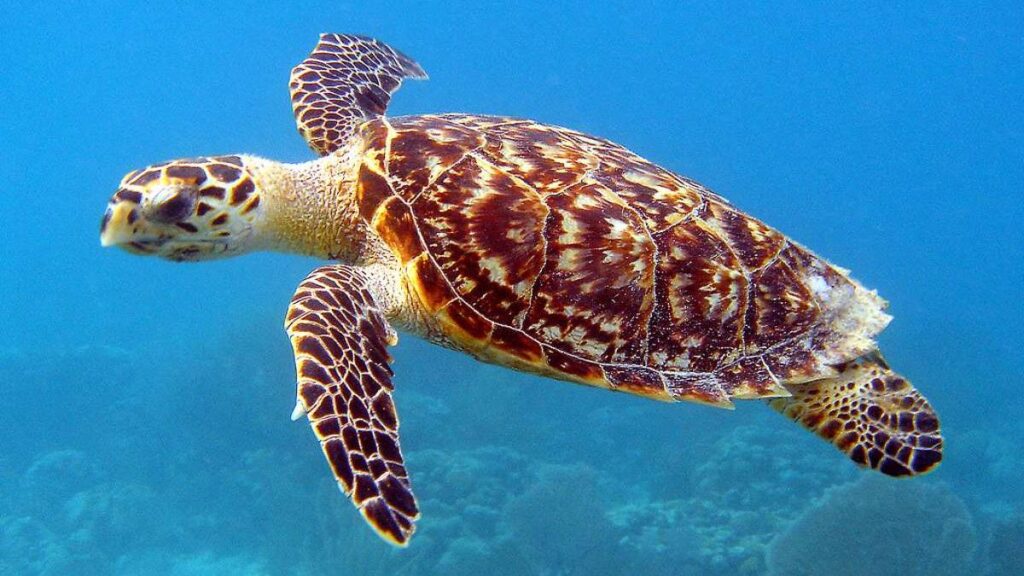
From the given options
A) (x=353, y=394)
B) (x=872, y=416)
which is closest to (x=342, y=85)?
(x=353, y=394)

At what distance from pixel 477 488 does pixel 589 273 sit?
28.0ft

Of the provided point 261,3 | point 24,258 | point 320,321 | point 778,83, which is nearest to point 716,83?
point 778,83

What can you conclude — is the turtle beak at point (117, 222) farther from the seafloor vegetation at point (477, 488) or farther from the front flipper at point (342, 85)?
the seafloor vegetation at point (477, 488)

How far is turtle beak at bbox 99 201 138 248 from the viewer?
2906mm

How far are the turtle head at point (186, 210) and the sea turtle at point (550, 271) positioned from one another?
0.01 meters

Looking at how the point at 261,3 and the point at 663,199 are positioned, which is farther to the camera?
the point at 261,3

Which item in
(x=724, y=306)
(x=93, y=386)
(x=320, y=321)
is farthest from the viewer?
(x=93, y=386)

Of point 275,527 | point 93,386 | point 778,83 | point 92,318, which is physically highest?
point 778,83

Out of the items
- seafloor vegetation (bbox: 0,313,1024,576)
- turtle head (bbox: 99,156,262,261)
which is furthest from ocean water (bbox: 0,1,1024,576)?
turtle head (bbox: 99,156,262,261)

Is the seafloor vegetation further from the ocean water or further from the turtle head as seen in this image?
the turtle head

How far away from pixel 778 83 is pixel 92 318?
83.3 metres

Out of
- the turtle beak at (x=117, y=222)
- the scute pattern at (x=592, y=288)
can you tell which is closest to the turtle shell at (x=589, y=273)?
the scute pattern at (x=592, y=288)

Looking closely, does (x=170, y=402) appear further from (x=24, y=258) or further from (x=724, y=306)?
(x=24, y=258)

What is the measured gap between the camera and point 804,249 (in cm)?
369
